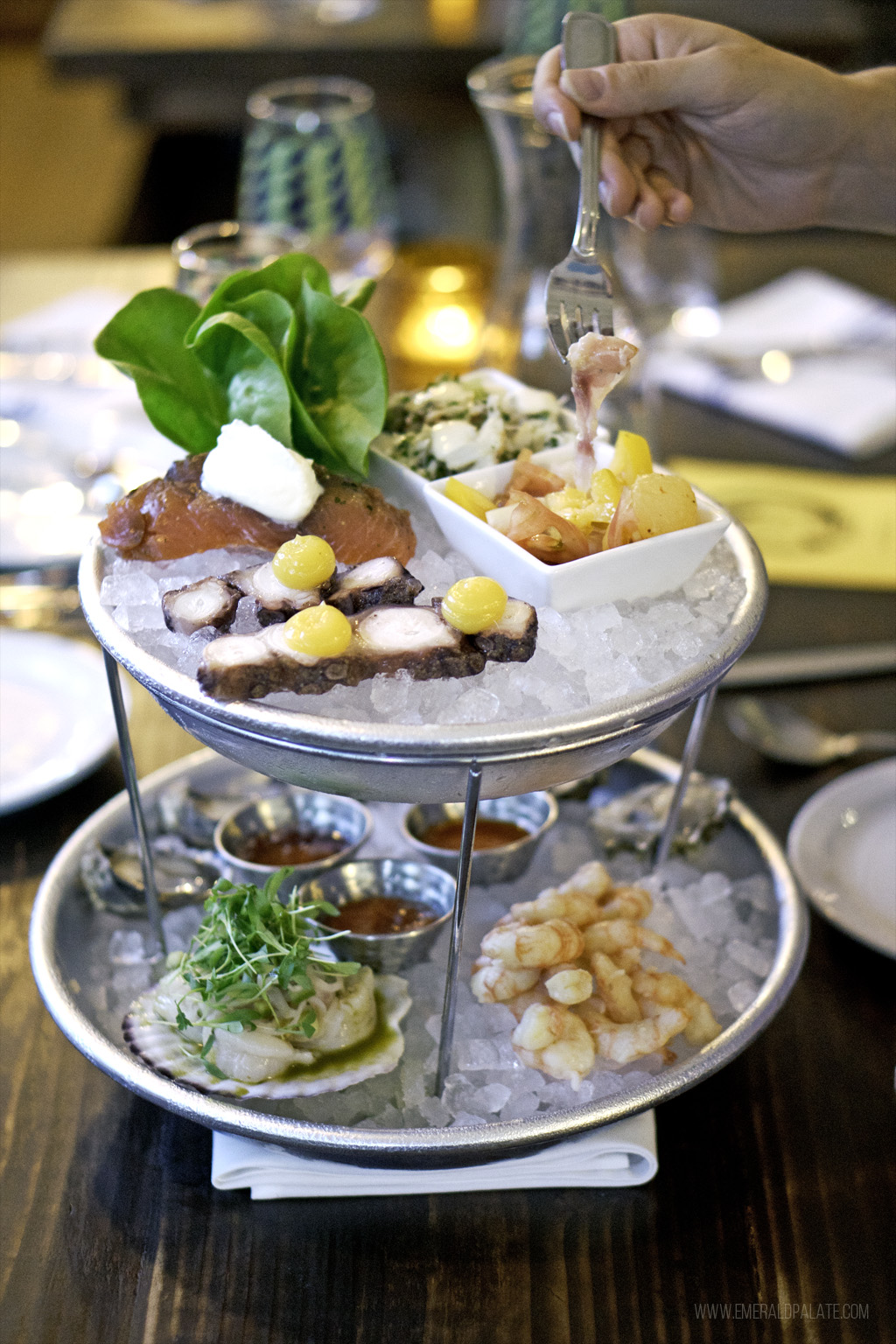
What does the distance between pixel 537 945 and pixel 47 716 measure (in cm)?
91

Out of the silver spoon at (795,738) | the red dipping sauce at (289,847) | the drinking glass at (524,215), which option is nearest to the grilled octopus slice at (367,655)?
the red dipping sauce at (289,847)

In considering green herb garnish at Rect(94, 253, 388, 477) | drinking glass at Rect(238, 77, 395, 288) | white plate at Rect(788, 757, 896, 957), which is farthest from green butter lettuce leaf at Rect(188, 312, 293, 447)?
drinking glass at Rect(238, 77, 395, 288)

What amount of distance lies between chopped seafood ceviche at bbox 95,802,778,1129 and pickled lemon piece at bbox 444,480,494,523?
1.36ft

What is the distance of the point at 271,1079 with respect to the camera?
3.63ft

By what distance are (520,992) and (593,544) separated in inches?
17.8

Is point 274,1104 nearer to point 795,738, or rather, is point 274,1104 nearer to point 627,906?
point 627,906

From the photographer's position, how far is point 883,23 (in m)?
4.90

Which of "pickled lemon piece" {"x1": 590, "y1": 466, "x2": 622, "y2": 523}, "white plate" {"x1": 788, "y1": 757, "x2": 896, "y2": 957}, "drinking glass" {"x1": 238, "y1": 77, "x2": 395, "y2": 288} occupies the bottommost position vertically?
"white plate" {"x1": 788, "y1": 757, "x2": 896, "y2": 957}

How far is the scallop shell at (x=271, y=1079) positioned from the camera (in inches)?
43.1

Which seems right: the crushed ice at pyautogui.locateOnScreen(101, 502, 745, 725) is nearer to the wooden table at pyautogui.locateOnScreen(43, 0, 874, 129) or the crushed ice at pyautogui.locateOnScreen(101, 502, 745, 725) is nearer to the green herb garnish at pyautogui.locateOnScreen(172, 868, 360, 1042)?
the green herb garnish at pyautogui.locateOnScreen(172, 868, 360, 1042)

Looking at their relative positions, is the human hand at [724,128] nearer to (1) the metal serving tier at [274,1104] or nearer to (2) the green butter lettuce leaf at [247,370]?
(2) the green butter lettuce leaf at [247,370]

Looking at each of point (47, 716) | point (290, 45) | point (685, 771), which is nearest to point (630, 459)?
point (685, 771)

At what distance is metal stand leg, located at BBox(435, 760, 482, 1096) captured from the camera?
95 centimetres

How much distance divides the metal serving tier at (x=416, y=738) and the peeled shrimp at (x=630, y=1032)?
0.26 m
